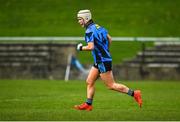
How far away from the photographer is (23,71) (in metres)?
34.2

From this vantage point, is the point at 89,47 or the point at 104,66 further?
the point at 104,66

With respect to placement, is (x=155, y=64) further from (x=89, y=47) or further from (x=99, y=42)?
(x=89, y=47)

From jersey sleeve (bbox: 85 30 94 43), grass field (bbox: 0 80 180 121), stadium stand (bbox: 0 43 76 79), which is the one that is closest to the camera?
grass field (bbox: 0 80 180 121)

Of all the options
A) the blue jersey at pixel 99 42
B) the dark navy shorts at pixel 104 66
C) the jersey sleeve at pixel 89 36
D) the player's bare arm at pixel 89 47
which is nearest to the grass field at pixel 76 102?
the dark navy shorts at pixel 104 66

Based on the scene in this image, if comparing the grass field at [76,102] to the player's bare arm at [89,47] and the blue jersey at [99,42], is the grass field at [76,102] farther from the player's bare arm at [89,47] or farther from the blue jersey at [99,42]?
the player's bare arm at [89,47]

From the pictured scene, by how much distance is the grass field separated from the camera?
1641 cm

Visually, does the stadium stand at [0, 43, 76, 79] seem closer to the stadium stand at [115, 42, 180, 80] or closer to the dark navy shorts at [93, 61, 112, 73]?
the stadium stand at [115, 42, 180, 80]

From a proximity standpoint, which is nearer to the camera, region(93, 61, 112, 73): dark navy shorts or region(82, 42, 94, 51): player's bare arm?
region(82, 42, 94, 51): player's bare arm

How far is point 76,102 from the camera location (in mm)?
20375

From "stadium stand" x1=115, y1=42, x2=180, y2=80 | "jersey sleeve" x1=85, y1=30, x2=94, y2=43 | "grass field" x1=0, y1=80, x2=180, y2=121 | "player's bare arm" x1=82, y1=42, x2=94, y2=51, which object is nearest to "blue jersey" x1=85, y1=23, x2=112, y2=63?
"jersey sleeve" x1=85, y1=30, x2=94, y2=43

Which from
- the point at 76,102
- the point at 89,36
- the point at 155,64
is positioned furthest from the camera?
the point at 155,64

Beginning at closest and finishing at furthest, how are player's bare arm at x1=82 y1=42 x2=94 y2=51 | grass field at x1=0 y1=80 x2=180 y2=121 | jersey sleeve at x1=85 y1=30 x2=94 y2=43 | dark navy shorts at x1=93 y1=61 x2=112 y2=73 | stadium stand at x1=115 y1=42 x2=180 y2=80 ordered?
grass field at x1=0 y1=80 x2=180 y2=121, player's bare arm at x1=82 y1=42 x2=94 y2=51, jersey sleeve at x1=85 y1=30 x2=94 y2=43, dark navy shorts at x1=93 y1=61 x2=112 y2=73, stadium stand at x1=115 y1=42 x2=180 y2=80

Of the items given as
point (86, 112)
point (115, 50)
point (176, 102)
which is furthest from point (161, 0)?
point (86, 112)

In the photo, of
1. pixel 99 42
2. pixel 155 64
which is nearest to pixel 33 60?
pixel 155 64
